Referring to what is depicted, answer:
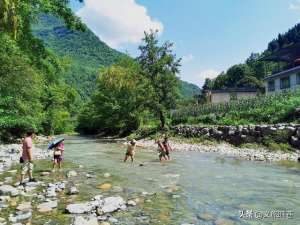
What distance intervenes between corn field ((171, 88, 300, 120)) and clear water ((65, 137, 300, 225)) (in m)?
16.9

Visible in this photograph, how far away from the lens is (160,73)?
52781 millimetres

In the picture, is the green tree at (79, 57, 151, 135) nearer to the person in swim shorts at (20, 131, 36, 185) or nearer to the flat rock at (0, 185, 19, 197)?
the person in swim shorts at (20, 131, 36, 185)

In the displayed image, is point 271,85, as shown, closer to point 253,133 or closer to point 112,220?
point 253,133

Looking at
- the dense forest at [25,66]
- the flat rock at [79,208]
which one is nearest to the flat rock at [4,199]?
the flat rock at [79,208]

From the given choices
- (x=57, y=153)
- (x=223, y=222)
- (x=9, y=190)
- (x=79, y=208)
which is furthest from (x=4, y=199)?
(x=57, y=153)

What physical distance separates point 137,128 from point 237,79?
56.0 metres

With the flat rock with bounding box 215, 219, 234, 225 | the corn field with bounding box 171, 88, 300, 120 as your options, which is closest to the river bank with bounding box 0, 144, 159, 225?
the flat rock with bounding box 215, 219, 234, 225

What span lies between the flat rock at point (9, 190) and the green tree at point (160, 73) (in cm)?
3829

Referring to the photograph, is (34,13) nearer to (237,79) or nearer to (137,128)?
(137,128)

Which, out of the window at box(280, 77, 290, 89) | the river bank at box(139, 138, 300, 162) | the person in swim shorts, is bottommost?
the river bank at box(139, 138, 300, 162)

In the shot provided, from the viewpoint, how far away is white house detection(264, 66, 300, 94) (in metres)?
50.2

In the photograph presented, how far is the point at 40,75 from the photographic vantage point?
43.9 metres

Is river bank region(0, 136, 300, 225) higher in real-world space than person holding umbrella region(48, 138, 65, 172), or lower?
lower

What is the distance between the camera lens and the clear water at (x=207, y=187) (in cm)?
1141
